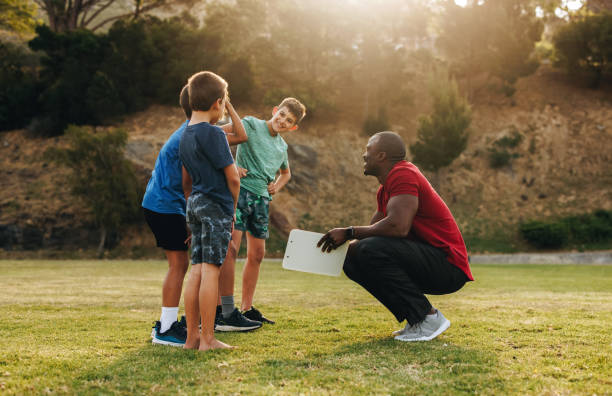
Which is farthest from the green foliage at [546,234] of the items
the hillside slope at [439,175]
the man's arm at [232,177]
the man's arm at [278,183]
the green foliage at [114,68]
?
the man's arm at [232,177]

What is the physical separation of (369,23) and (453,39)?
576 centimetres

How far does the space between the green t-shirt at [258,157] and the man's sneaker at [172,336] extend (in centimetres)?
160

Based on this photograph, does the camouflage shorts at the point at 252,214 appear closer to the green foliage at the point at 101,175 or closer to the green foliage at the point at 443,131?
the green foliage at the point at 101,175

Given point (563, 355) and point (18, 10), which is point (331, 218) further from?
point (18, 10)

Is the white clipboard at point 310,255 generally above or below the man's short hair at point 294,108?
below

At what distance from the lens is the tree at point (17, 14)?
3158cm

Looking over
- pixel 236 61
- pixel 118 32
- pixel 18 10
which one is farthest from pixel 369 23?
pixel 18 10

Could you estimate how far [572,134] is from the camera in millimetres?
29969

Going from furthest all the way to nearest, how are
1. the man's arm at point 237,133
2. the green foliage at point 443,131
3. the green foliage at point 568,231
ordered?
the green foliage at point 443,131
the green foliage at point 568,231
the man's arm at point 237,133

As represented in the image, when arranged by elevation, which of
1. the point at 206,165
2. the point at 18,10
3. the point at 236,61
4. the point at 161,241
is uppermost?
the point at 18,10

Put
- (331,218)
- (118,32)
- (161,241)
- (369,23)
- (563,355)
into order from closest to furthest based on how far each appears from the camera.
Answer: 1. (563,355)
2. (161,241)
3. (331,218)
4. (118,32)
5. (369,23)

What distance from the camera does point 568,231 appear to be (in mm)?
23391

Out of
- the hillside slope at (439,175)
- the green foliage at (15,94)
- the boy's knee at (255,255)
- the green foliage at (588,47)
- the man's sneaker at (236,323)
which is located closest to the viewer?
the man's sneaker at (236,323)

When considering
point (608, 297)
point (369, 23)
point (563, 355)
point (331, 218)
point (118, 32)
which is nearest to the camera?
point (563, 355)
